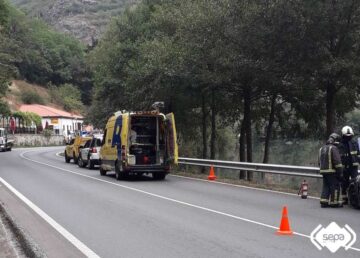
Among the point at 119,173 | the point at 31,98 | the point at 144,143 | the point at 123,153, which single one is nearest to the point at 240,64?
the point at 144,143

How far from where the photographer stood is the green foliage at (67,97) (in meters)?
131

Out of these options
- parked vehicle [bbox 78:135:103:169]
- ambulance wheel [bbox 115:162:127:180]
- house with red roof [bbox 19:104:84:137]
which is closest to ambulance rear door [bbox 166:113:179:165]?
ambulance wheel [bbox 115:162:127:180]

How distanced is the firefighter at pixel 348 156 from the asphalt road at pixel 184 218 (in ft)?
2.63

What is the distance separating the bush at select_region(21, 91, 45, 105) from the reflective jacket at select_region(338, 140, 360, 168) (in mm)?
112900

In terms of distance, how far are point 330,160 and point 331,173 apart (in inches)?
12.5

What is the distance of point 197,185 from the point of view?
19.1 metres

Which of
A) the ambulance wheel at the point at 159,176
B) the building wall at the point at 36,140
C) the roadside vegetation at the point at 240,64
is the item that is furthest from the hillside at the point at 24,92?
the ambulance wheel at the point at 159,176

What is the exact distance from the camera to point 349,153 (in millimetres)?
13227

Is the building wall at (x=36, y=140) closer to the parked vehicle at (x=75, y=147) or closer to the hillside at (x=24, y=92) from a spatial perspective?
the hillside at (x=24, y=92)

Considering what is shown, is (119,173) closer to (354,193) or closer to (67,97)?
(354,193)

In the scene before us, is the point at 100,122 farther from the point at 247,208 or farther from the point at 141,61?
the point at 247,208

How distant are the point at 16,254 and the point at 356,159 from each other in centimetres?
823

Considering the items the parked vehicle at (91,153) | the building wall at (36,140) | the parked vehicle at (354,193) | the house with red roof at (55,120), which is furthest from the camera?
the house with red roof at (55,120)

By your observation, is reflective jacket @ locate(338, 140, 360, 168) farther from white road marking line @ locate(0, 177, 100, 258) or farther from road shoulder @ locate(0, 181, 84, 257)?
road shoulder @ locate(0, 181, 84, 257)
